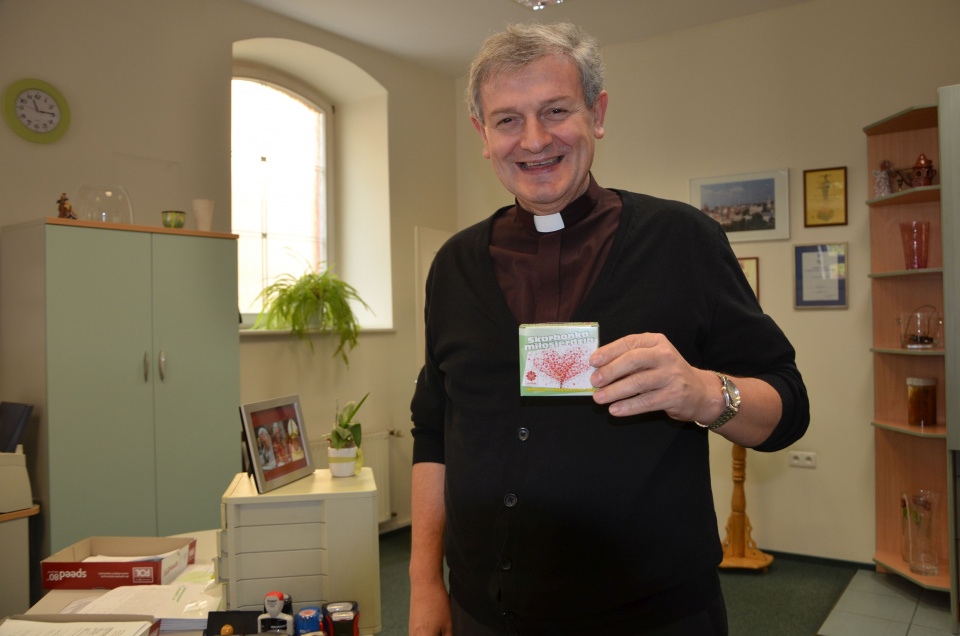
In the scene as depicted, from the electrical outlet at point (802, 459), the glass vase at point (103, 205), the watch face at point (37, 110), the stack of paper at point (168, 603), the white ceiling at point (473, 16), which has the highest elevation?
the white ceiling at point (473, 16)

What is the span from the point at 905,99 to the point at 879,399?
5.39ft

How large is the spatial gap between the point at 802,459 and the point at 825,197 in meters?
1.54

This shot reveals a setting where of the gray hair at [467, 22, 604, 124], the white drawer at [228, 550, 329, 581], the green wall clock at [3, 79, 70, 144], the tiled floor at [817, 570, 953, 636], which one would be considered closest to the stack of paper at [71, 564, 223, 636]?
the white drawer at [228, 550, 329, 581]

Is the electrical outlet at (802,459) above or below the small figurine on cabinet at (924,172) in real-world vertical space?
below

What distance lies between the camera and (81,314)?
2752 millimetres

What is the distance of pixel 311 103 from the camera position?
492cm

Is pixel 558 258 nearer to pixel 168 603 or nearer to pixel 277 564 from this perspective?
pixel 277 564

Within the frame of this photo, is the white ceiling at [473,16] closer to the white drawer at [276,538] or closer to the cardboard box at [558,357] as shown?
the white drawer at [276,538]

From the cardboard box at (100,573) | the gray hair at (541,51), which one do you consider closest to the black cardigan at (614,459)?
the gray hair at (541,51)

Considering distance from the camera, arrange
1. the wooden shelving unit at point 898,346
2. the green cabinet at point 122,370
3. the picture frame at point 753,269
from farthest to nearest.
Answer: the picture frame at point 753,269 → the wooden shelving unit at point 898,346 → the green cabinet at point 122,370

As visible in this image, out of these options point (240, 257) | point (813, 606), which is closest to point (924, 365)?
point (813, 606)

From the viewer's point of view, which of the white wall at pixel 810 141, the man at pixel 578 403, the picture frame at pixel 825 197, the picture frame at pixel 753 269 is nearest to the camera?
the man at pixel 578 403

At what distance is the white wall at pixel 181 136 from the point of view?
122 inches

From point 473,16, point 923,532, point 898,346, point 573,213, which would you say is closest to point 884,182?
point 898,346
